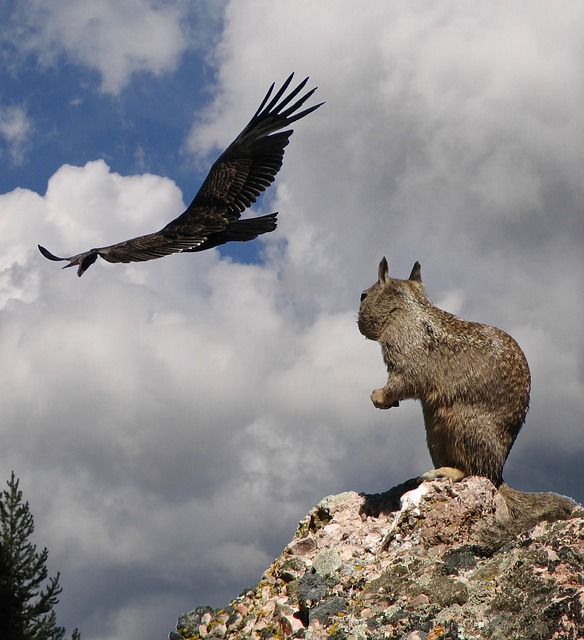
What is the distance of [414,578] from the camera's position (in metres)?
6.62

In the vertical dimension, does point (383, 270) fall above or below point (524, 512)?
above

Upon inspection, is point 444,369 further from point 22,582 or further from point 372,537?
point 22,582

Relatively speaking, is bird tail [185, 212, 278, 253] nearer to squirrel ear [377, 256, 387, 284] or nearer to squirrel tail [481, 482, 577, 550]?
squirrel ear [377, 256, 387, 284]

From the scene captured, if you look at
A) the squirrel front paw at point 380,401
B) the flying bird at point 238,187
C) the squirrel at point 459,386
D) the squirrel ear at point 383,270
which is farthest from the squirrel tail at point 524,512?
the flying bird at point 238,187

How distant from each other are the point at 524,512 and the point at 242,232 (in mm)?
5159

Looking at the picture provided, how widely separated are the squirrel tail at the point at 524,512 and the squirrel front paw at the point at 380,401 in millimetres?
1196

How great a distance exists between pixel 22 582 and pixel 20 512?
2.08 meters

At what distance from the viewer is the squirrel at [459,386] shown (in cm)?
812

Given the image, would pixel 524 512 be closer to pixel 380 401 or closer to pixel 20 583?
pixel 380 401

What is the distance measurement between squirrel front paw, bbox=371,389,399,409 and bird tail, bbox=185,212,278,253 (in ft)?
11.1

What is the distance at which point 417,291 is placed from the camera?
894 centimetres

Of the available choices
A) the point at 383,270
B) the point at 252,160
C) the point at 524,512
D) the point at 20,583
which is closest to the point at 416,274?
the point at 383,270

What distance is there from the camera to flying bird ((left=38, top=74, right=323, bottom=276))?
35.1 feet

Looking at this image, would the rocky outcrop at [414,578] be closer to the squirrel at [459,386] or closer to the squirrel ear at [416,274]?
the squirrel at [459,386]
